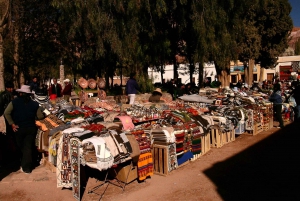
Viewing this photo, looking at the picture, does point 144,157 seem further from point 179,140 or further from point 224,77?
point 224,77

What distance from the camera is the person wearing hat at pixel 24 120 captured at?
18.9ft

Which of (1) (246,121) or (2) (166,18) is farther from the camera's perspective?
(2) (166,18)

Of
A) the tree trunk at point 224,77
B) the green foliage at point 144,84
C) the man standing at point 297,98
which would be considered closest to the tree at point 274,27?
the tree trunk at point 224,77

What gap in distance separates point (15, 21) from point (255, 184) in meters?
14.8

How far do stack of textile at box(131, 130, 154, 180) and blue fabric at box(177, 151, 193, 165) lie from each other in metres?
0.86

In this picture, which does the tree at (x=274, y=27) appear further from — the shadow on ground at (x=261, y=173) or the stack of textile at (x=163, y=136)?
the stack of textile at (x=163, y=136)

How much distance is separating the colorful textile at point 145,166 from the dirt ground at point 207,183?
16 centimetres

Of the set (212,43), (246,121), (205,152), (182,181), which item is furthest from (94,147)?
(212,43)

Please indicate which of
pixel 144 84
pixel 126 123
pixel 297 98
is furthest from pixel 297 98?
pixel 126 123

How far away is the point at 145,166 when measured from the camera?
17.7 ft

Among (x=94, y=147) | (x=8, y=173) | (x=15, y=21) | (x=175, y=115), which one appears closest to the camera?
(x=94, y=147)

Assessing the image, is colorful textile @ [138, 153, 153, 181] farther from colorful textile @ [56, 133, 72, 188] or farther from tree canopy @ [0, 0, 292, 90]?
tree canopy @ [0, 0, 292, 90]

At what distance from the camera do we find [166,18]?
14.1 meters

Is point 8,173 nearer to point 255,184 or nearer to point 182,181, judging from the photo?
point 182,181
